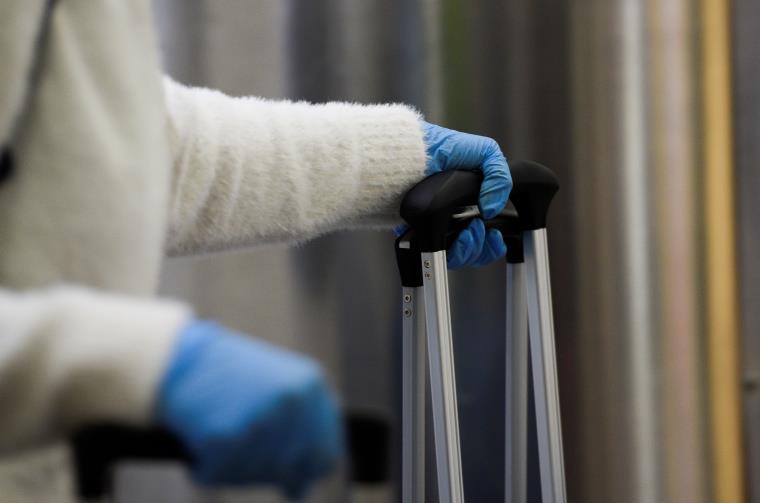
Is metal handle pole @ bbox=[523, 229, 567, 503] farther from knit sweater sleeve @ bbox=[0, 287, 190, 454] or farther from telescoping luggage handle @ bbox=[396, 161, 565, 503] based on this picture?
knit sweater sleeve @ bbox=[0, 287, 190, 454]

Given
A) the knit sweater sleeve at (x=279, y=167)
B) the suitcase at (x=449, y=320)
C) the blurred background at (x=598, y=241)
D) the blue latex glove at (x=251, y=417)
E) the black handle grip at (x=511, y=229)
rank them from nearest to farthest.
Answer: the blue latex glove at (x=251, y=417), the knit sweater sleeve at (x=279, y=167), the suitcase at (x=449, y=320), the black handle grip at (x=511, y=229), the blurred background at (x=598, y=241)

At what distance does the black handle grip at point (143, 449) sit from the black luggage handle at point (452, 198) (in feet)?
1.63

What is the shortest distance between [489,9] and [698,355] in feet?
2.47

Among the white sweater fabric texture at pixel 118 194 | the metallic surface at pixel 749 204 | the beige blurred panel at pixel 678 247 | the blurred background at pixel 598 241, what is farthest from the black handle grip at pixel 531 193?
the metallic surface at pixel 749 204

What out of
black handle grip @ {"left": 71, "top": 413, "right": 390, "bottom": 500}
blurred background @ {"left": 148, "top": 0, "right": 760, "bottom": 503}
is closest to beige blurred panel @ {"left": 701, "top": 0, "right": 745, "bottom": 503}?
blurred background @ {"left": 148, "top": 0, "right": 760, "bottom": 503}

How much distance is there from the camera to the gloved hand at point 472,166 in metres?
1.01

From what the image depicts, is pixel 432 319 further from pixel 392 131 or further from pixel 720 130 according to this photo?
pixel 720 130

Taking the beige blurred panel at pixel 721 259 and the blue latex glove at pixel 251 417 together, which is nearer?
the blue latex glove at pixel 251 417

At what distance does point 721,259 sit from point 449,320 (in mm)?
884

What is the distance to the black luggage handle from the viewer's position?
3.10ft

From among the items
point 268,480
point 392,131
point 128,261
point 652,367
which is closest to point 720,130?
point 652,367

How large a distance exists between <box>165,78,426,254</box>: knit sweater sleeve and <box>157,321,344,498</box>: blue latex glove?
1.47 feet

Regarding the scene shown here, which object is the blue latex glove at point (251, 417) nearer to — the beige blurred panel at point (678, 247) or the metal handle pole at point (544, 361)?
the metal handle pole at point (544, 361)

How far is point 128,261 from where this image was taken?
610 mm
